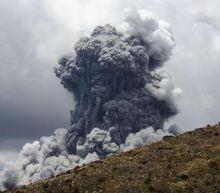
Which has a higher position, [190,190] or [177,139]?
[177,139]

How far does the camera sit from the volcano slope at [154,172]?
48.0 metres

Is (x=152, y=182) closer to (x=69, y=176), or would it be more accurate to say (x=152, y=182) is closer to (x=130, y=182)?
(x=130, y=182)

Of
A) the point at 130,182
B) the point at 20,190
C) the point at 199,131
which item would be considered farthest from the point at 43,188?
the point at 199,131

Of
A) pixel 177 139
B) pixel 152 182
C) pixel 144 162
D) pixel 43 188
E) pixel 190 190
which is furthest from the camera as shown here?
pixel 177 139

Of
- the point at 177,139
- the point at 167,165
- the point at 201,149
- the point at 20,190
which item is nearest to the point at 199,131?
the point at 177,139

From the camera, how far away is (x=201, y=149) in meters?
57.4

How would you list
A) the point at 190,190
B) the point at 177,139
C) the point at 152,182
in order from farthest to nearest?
the point at 177,139 < the point at 152,182 < the point at 190,190

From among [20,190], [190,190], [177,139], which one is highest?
[177,139]

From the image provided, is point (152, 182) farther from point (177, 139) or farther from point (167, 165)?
point (177, 139)

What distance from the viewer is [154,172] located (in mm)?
52438

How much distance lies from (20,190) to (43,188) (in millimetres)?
2690

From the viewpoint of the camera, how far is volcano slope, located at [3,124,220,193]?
1891 inches

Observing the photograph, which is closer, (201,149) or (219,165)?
(219,165)

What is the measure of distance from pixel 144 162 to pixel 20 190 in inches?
469
